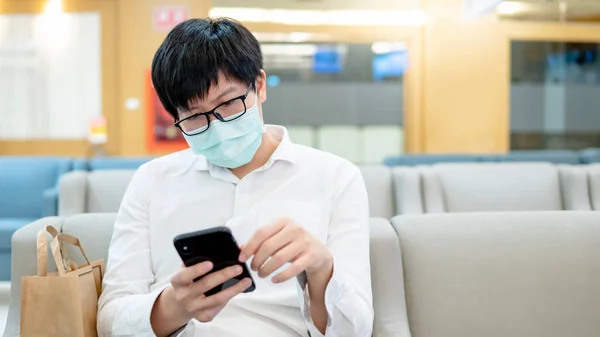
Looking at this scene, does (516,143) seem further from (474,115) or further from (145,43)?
(145,43)

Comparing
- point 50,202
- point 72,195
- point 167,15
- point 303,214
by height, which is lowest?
point 50,202

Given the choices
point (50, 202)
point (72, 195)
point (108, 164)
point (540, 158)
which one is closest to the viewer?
point (72, 195)

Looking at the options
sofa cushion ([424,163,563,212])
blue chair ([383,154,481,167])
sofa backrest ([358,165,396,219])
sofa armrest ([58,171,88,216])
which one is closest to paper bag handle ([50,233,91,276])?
sofa armrest ([58,171,88,216])

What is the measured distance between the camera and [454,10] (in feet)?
Result: 34.2

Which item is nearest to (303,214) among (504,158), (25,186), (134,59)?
(25,186)

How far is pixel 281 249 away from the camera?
4.09 ft

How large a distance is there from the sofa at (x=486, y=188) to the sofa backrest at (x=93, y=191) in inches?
65.8

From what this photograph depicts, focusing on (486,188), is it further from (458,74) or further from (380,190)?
(458,74)

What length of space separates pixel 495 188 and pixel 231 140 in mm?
2830

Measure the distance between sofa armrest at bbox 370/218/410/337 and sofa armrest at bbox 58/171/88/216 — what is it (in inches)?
99.6

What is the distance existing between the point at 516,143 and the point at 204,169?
9617mm

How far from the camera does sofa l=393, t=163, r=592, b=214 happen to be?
398 cm

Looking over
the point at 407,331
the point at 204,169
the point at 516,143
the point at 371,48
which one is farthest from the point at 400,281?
the point at 516,143

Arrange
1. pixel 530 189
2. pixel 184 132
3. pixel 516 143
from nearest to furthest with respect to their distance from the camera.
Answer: pixel 184 132, pixel 530 189, pixel 516 143
